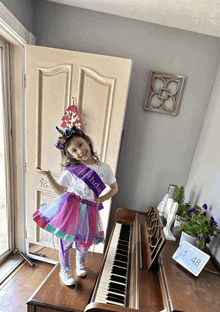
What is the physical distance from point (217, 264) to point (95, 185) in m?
0.84

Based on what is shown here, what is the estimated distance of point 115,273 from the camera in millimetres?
1060

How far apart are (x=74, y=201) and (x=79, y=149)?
→ 0.34 meters

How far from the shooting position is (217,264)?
0.99 metres

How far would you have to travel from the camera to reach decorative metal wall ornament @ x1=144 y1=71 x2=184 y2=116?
170 cm

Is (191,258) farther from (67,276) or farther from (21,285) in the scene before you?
(21,285)

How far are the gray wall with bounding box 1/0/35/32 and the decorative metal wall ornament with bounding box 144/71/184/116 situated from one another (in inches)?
48.5

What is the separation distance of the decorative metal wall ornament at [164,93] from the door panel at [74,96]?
0.33 m

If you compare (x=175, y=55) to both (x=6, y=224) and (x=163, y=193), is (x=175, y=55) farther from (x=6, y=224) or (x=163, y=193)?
(x=6, y=224)

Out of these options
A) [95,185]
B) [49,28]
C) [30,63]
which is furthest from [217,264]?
[49,28]

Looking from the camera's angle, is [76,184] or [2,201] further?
[2,201]

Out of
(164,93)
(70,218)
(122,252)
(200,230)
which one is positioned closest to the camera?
(200,230)

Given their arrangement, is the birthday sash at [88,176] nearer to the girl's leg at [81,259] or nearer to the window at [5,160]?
the girl's leg at [81,259]

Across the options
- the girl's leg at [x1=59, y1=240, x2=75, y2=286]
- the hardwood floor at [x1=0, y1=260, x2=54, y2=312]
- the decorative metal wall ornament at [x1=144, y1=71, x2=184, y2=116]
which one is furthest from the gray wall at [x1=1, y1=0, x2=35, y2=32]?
the hardwood floor at [x1=0, y1=260, x2=54, y2=312]

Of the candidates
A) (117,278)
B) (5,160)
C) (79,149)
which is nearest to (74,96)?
(79,149)
